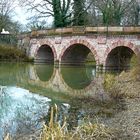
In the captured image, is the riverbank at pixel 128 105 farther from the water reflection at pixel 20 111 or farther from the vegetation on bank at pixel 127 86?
the water reflection at pixel 20 111

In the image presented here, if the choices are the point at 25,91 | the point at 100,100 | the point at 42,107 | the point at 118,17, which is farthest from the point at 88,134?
the point at 118,17

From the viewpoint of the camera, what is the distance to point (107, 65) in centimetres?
3009

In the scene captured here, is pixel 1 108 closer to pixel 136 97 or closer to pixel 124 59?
pixel 136 97

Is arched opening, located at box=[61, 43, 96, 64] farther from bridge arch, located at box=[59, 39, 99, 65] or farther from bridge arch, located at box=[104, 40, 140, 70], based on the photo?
bridge arch, located at box=[104, 40, 140, 70]

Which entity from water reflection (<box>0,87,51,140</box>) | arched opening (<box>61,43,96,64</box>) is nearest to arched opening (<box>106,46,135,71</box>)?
arched opening (<box>61,43,96,64</box>)

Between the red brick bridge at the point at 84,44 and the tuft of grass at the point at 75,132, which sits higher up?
the red brick bridge at the point at 84,44

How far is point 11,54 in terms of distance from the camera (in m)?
37.8

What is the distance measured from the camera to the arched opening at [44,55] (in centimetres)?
3766

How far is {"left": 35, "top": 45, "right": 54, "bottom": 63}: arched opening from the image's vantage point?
3766cm

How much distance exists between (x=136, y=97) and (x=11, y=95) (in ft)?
15.9

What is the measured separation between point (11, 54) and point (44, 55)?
3128 millimetres

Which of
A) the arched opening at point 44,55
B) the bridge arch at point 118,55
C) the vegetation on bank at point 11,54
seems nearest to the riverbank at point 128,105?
the bridge arch at point 118,55

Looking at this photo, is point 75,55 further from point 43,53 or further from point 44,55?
point 44,55

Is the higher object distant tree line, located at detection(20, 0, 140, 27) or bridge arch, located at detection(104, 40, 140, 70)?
distant tree line, located at detection(20, 0, 140, 27)
